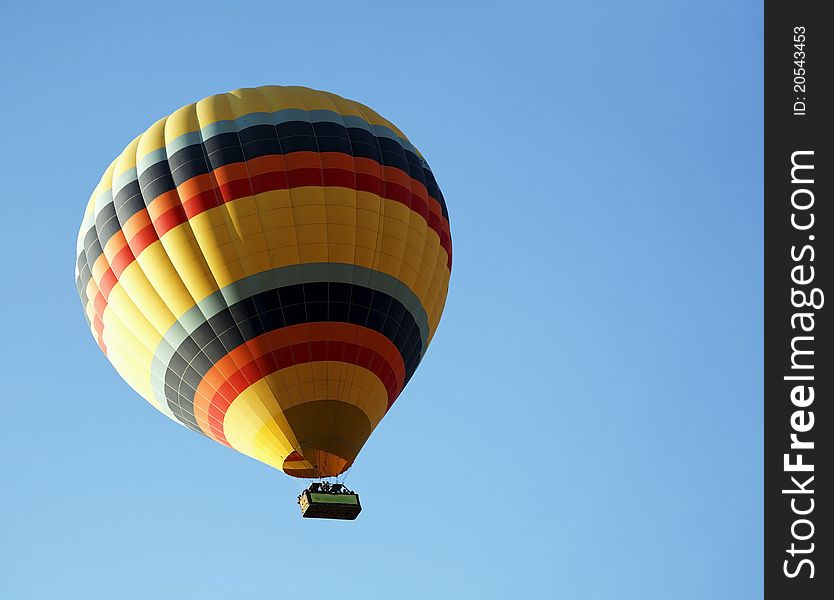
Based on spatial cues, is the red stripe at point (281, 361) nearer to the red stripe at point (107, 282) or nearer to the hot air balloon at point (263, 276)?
the hot air balloon at point (263, 276)

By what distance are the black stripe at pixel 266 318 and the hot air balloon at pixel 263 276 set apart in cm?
2

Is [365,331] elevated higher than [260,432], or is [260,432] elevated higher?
[365,331]

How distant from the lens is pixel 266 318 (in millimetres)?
A: 26109

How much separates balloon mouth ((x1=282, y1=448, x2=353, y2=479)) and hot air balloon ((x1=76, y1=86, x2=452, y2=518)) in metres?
0.02

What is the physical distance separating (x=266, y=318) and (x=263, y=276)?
0.67m

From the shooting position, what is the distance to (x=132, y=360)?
1070 inches

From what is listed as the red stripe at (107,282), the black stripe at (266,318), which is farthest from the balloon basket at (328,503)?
the red stripe at (107,282)

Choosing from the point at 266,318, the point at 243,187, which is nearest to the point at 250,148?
the point at 243,187

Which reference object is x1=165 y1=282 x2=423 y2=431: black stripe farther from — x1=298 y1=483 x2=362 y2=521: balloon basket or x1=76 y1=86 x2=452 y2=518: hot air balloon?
x1=298 y1=483 x2=362 y2=521: balloon basket

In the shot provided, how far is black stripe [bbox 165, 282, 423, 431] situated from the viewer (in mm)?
26078

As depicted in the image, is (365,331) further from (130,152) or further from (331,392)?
(130,152)
